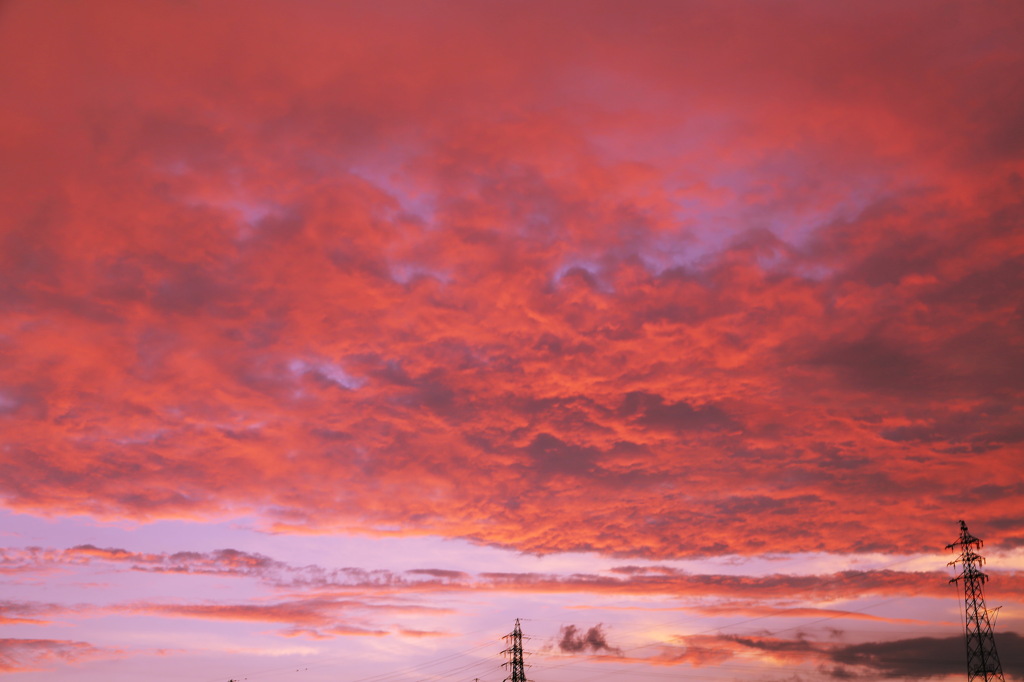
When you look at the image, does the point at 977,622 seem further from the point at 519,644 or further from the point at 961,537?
the point at 519,644

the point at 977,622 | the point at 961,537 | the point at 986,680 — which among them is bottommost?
the point at 986,680

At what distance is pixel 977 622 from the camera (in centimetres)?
10138

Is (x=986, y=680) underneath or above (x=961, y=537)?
underneath

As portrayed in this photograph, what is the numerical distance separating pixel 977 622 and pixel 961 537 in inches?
394

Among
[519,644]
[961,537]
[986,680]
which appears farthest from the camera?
[519,644]

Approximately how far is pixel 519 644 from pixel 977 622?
63.7m

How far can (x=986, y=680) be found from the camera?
98188mm

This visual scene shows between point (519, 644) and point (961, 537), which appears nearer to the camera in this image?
point (961, 537)

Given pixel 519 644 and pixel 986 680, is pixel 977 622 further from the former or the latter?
pixel 519 644

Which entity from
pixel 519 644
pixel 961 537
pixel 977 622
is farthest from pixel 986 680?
pixel 519 644

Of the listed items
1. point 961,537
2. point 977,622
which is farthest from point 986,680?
point 961,537

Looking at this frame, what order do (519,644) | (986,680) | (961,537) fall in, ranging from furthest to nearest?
(519,644), (961,537), (986,680)

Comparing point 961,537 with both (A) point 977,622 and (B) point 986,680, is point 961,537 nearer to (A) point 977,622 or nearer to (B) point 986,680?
(A) point 977,622

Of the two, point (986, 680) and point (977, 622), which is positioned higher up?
A: point (977, 622)
